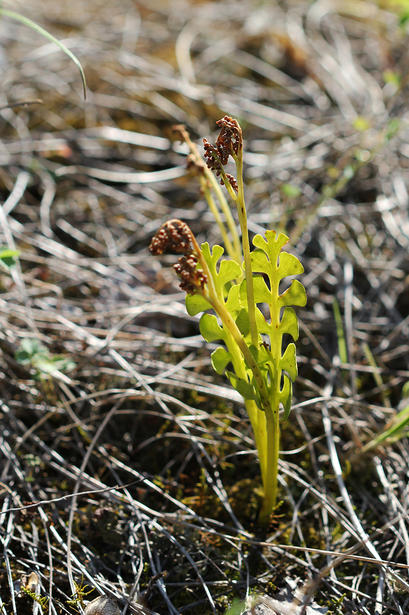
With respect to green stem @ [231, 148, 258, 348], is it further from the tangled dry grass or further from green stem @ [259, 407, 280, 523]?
the tangled dry grass

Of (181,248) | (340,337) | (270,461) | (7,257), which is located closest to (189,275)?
(181,248)

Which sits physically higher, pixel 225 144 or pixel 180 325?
pixel 225 144

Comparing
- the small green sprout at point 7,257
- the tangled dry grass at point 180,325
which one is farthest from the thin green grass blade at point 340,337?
the small green sprout at point 7,257

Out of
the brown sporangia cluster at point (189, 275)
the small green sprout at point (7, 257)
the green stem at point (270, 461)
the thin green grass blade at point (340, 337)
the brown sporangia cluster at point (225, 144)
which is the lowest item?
the green stem at point (270, 461)

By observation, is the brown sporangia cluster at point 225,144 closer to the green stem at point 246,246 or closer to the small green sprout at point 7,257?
the green stem at point 246,246

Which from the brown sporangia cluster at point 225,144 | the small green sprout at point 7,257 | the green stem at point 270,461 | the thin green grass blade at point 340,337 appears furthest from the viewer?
the thin green grass blade at point 340,337

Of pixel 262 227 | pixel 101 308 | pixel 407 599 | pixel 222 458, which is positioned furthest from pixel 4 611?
pixel 262 227

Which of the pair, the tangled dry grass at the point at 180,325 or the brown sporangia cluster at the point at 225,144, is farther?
the tangled dry grass at the point at 180,325

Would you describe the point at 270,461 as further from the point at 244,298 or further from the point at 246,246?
the point at 246,246
